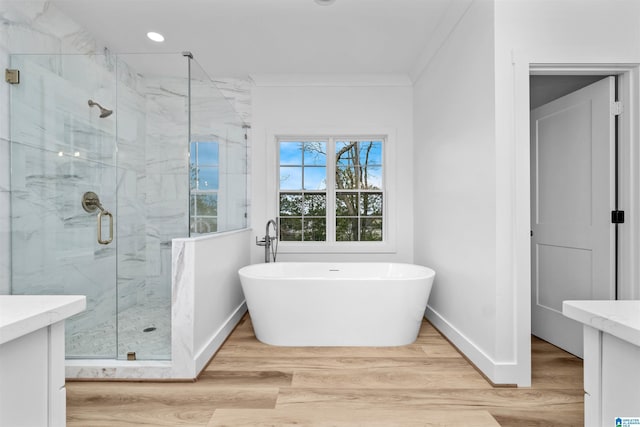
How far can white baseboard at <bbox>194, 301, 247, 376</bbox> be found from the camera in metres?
2.15

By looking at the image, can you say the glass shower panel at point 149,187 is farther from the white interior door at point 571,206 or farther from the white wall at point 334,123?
the white interior door at point 571,206

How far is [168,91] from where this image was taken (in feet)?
7.82

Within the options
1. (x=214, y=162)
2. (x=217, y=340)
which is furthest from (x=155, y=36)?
(x=217, y=340)

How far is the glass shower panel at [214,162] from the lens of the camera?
2.36 meters

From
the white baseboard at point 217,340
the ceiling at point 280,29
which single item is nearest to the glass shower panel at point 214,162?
the ceiling at point 280,29

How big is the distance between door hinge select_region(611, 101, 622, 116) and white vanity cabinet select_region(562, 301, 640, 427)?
1.88 metres

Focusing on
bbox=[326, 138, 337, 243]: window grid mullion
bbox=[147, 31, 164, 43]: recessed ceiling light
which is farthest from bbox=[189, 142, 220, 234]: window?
bbox=[326, 138, 337, 243]: window grid mullion

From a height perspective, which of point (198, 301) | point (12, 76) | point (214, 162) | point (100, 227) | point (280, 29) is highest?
point (280, 29)

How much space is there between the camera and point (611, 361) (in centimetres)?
74

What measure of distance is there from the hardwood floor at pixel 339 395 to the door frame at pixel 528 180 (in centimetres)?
27

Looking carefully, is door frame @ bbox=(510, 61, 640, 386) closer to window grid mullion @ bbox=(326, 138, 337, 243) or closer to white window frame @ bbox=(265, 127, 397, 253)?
white window frame @ bbox=(265, 127, 397, 253)

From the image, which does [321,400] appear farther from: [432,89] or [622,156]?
[432,89]

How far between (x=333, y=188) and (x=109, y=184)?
2.20 meters

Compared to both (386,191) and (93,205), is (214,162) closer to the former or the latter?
(93,205)
